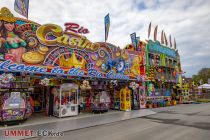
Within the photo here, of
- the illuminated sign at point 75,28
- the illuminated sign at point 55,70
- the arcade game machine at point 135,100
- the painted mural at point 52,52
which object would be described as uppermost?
the illuminated sign at point 75,28

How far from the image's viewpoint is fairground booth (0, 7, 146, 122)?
11227 millimetres

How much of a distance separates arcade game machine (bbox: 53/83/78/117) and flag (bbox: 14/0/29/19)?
6084 mm

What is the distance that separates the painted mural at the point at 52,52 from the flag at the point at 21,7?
0.76 m

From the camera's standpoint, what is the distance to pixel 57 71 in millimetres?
13000

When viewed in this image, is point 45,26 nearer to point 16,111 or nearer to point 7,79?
point 7,79

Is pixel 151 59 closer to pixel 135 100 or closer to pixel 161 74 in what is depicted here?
pixel 161 74

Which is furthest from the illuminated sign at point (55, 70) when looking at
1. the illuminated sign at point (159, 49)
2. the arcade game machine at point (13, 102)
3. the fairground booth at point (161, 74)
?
the illuminated sign at point (159, 49)

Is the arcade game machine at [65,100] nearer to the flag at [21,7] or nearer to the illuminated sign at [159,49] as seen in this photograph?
the flag at [21,7]

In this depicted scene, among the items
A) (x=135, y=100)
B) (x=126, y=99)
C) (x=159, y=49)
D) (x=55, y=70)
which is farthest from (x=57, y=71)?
(x=159, y=49)

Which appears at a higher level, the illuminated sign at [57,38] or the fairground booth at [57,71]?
the illuminated sign at [57,38]

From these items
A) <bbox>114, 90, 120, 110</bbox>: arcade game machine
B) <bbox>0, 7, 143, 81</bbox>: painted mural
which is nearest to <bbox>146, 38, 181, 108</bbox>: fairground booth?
<bbox>114, 90, 120, 110</bbox>: arcade game machine

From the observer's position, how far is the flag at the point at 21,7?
40.6 feet

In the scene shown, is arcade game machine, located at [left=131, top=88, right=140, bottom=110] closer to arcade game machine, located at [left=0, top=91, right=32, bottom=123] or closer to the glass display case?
arcade game machine, located at [left=0, top=91, right=32, bottom=123]

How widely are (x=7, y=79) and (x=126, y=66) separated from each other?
11.9 metres
